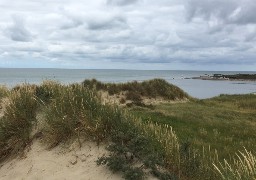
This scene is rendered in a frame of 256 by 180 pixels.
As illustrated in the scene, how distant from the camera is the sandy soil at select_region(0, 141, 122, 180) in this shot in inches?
310

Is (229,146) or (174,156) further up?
(174,156)

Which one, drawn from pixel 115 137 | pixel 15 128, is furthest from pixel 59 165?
pixel 15 128

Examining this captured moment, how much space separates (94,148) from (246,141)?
8108 millimetres

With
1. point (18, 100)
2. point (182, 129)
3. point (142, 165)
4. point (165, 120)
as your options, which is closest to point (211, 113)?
point (165, 120)

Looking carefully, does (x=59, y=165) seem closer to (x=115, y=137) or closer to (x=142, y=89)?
(x=115, y=137)

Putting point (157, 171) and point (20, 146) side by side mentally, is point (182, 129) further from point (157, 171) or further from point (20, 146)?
point (157, 171)

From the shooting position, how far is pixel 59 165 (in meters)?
8.59

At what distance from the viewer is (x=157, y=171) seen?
24.0ft

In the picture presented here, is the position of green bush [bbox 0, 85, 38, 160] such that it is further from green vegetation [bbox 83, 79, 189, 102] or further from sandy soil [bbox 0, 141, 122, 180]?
green vegetation [bbox 83, 79, 189, 102]

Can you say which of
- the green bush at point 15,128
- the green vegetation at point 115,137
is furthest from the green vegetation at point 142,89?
the green bush at point 15,128

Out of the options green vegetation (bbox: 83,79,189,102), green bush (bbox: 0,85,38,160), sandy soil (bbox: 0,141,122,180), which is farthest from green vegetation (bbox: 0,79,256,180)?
green vegetation (bbox: 83,79,189,102)

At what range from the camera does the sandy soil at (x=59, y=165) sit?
787cm

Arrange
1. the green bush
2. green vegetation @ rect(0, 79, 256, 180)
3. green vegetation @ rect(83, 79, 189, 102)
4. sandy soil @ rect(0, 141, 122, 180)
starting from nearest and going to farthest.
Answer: green vegetation @ rect(0, 79, 256, 180) → sandy soil @ rect(0, 141, 122, 180) → the green bush → green vegetation @ rect(83, 79, 189, 102)

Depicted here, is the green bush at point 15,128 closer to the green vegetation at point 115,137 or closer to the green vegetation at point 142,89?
the green vegetation at point 115,137
